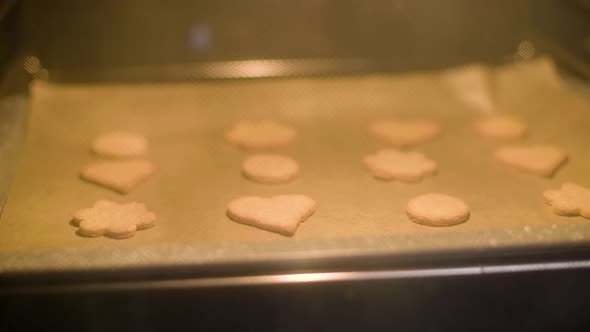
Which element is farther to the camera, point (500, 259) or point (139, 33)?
point (139, 33)

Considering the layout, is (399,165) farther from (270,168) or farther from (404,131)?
(270,168)

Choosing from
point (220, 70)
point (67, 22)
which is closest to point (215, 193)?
point (220, 70)

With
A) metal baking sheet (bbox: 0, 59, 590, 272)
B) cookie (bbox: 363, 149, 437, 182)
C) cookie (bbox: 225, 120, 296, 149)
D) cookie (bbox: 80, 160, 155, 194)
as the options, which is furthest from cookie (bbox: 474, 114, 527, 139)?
cookie (bbox: 80, 160, 155, 194)

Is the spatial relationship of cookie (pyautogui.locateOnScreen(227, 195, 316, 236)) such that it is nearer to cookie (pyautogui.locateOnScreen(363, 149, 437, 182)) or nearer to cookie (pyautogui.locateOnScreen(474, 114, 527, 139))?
cookie (pyautogui.locateOnScreen(363, 149, 437, 182))

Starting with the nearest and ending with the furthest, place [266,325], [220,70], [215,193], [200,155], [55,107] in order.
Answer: [266,325] < [215,193] < [200,155] < [55,107] < [220,70]

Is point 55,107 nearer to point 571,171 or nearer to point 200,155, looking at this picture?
point 200,155

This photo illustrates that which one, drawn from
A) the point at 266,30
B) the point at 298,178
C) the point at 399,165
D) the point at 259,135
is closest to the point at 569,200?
the point at 399,165

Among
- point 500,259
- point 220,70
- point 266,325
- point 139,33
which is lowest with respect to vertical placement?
point 266,325

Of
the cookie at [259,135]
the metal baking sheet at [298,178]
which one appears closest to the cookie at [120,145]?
the metal baking sheet at [298,178]
